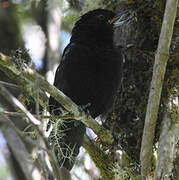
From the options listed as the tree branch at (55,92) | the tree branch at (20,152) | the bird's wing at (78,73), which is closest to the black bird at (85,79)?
the bird's wing at (78,73)

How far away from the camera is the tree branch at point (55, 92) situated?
274cm

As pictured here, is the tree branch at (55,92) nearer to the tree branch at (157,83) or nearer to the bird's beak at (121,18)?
the tree branch at (157,83)

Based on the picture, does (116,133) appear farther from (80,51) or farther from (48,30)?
(48,30)

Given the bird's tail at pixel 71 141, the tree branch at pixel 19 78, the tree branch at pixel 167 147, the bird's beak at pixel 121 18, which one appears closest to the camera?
the tree branch at pixel 19 78

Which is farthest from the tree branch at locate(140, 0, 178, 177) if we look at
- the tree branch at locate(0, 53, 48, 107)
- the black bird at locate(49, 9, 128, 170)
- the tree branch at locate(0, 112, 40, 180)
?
the tree branch at locate(0, 112, 40, 180)

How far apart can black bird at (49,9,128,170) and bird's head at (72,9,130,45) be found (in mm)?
68

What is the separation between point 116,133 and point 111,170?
449 millimetres

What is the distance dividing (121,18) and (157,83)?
129 centimetres

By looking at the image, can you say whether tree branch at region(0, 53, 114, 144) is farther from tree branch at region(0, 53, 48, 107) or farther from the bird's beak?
the bird's beak

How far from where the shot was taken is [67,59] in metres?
3.94

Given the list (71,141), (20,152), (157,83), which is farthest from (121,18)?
(20,152)

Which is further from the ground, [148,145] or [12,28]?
[12,28]

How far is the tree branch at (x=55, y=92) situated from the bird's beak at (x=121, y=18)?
1392mm

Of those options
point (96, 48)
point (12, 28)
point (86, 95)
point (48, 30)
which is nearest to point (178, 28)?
point (96, 48)
